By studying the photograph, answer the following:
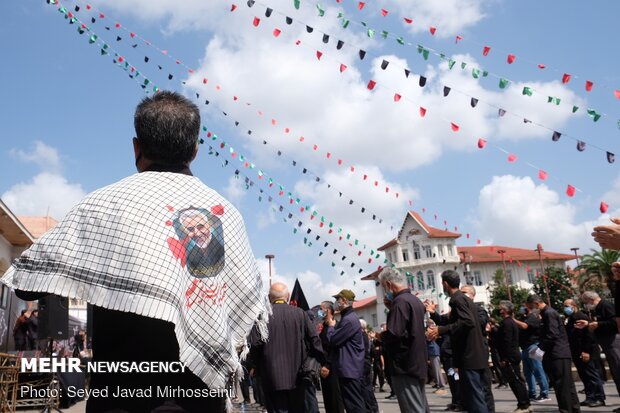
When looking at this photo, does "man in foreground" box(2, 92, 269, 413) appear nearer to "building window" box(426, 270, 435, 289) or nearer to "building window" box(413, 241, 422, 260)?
"building window" box(426, 270, 435, 289)

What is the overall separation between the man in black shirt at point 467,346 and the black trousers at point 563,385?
1.60 m

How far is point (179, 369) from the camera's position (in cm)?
212

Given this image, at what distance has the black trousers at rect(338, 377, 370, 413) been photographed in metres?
7.11

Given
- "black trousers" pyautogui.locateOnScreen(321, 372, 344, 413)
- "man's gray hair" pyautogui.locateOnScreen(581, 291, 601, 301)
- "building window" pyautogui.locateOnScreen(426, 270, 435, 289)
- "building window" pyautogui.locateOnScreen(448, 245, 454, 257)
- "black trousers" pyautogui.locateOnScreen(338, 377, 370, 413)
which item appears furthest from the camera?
"building window" pyautogui.locateOnScreen(448, 245, 454, 257)

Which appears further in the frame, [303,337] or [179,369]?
[303,337]

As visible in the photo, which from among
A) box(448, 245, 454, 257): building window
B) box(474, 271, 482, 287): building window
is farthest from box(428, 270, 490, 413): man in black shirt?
box(474, 271, 482, 287): building window

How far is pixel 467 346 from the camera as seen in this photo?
22.0 feet

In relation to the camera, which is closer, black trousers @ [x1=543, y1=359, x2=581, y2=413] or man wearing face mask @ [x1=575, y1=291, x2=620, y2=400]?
black trousers @ [x1=543, y1=359, x2=581, y2=413]

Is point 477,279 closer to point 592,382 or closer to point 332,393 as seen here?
point 592,382

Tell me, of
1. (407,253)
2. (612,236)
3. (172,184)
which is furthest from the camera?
(407,253)

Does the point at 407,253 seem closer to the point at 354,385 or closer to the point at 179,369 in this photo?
the point at 354,385

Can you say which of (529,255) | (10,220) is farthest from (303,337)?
(529,255)

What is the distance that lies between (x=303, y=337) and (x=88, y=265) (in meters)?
5.15

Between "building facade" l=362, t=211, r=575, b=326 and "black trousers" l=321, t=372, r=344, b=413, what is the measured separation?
6286 cm
